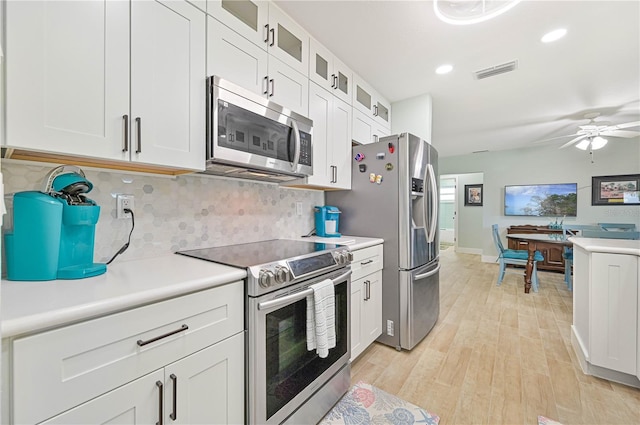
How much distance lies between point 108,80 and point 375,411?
218 centimetres

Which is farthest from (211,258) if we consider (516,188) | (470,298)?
(516,188)

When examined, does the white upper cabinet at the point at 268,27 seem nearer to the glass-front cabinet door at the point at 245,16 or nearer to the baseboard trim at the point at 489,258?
the glass-front cabinet door at the point at 245,16

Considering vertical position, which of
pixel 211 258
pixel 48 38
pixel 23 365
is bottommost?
pixel 23 365

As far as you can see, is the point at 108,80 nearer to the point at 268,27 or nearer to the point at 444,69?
the point at 268,27

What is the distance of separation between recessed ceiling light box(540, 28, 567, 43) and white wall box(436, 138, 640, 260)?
4450 mm

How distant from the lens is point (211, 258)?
54.7 inches

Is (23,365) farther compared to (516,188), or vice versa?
(516,188)

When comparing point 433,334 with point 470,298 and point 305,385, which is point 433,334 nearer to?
point 470,298

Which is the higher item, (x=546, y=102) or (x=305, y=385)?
(x=546, y=102)

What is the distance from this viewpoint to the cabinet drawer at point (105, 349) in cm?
68

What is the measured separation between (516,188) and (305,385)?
6.34m

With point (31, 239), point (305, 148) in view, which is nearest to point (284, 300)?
point (31, 239)

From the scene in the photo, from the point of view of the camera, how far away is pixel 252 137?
158cm

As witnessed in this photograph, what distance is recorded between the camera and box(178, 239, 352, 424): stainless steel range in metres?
1.18
